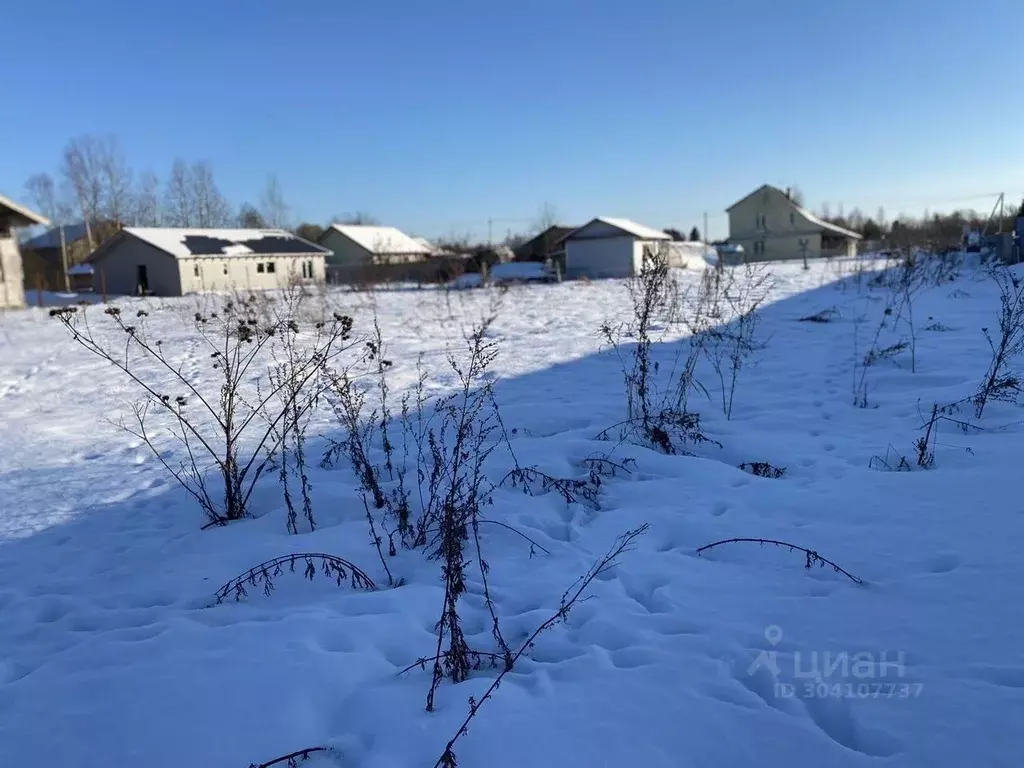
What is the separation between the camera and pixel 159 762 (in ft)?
6.32

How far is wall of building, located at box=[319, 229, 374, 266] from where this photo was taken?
4288cm

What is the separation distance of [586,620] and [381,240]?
43207 millimetres

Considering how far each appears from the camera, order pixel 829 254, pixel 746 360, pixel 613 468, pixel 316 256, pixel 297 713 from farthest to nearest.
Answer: pixel 829 254 < pixel 316 256 < pixel 746 360 < pixel 613 468 < pixel 297 713

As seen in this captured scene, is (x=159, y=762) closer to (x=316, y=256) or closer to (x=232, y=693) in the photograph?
(x=232, y=693)

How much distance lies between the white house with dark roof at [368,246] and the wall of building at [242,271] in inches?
306

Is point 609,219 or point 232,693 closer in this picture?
point 232,693

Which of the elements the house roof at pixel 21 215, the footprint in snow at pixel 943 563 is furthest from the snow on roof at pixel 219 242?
the footprint in snow at pixel 943 563

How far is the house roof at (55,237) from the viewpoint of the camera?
47.6 meters

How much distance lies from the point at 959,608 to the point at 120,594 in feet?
10.9

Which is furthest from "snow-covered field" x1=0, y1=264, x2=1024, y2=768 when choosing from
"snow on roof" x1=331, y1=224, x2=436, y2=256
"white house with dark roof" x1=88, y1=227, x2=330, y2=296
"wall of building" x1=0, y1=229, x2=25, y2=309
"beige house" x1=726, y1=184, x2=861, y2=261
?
"beige house" x1=726, y1=184, x2=861, y2=261

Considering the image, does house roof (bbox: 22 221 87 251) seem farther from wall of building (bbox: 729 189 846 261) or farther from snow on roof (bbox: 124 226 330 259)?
wall of building (bbox: 729 189 846 261)

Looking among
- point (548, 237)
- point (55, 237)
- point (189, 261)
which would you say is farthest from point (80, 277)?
point (548, 237)

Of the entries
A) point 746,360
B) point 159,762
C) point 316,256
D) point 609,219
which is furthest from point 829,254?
point 159,762

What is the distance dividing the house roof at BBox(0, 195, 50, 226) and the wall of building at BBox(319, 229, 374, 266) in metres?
22.6
